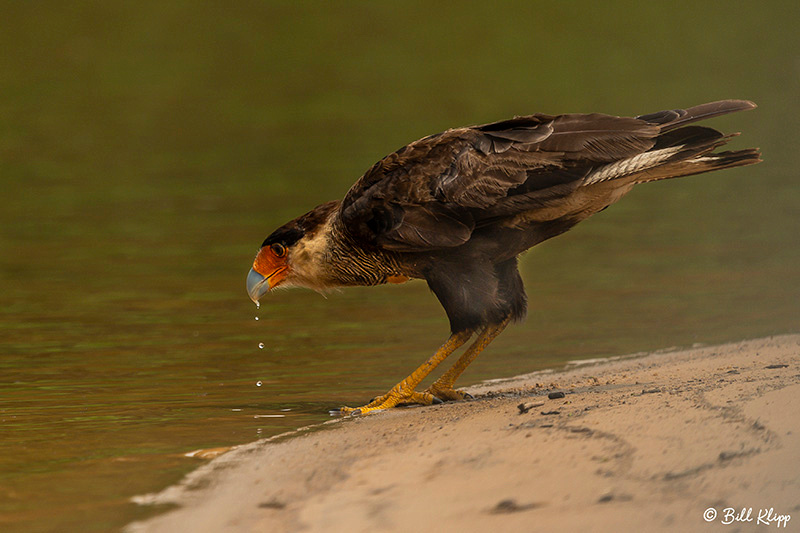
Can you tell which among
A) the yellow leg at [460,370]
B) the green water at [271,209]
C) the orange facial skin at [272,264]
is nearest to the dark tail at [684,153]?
the yellow leg at [460,370]

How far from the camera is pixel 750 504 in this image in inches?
147

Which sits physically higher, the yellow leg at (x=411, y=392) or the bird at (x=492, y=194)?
the bird at (x=492, y=194)

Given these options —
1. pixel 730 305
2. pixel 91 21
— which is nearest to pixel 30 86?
pixel 91 21

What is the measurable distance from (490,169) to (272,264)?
5.58ft

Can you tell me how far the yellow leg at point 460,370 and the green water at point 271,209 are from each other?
52 cm

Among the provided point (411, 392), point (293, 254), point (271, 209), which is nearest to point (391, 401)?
point (411, 392)

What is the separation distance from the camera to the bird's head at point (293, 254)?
273 inches

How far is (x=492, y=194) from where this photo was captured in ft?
20.0

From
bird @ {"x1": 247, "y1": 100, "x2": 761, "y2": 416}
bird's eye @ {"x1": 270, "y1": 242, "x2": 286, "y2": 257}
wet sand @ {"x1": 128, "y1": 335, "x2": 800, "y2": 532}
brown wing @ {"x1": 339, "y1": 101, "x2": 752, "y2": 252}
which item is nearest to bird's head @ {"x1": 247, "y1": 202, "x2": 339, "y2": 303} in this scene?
bird's eye @ {"x1": 270, "y1": 242, "x2": 286, "y2": 257}

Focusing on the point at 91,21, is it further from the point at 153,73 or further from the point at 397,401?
the point at 397,401

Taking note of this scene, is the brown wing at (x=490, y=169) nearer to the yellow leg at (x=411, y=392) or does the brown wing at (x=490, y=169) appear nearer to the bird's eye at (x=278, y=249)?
the yellow leg at (x=411, y=392)

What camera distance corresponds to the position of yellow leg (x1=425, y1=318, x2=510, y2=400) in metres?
6.58

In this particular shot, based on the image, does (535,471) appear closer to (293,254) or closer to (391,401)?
(391,401)

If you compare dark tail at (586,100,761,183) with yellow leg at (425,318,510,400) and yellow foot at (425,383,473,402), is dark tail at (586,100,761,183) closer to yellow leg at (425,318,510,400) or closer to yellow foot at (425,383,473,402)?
yellow leg at (425,318,510,400)
